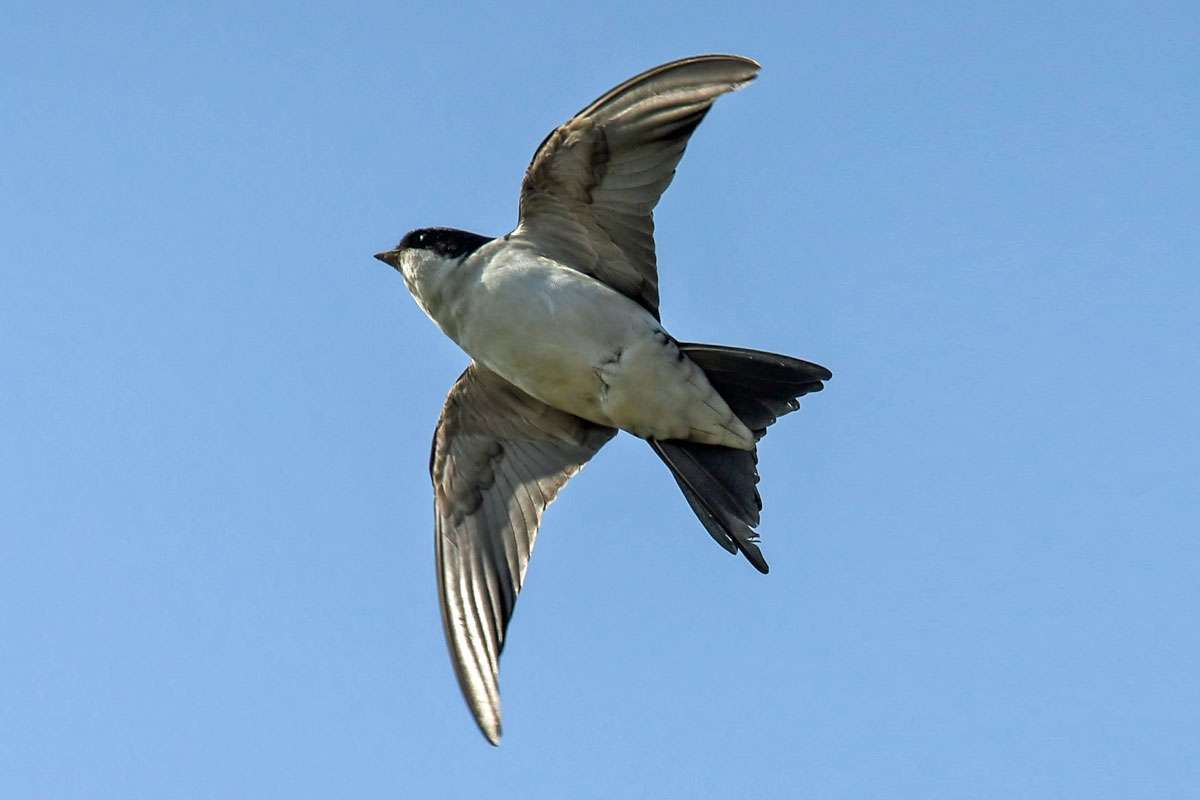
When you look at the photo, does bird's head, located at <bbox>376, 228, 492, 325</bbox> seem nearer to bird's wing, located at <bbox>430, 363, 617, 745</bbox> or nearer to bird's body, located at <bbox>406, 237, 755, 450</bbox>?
bird's body, located at <bbox>406, 237, 755, 450</bbox>

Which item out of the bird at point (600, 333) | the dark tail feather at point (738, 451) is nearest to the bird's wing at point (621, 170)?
the bird at point (600, 333)

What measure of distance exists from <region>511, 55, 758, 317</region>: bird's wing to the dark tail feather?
58 cm

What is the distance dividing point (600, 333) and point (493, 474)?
124 centimetres

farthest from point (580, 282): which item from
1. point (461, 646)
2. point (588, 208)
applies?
point (461, 646)

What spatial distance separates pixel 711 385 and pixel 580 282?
784mm

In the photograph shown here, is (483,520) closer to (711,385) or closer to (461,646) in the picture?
(461,646)

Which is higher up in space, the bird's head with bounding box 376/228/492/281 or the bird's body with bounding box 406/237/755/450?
the bird's head with bounding box 376/228/492/281

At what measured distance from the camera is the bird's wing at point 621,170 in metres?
8.46

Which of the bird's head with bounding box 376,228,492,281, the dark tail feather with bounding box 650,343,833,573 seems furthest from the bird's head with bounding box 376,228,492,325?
the dark tail feather with bounding box 650,343,833,573

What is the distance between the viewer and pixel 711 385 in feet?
29.1

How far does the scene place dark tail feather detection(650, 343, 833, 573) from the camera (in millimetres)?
8609

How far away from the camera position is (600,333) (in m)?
8.90

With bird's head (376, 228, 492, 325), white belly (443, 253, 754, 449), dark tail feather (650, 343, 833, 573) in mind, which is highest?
bird's head (376, 228, 492, 325)

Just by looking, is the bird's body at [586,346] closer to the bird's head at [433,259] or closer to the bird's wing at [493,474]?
the bird's head at [433,259]
